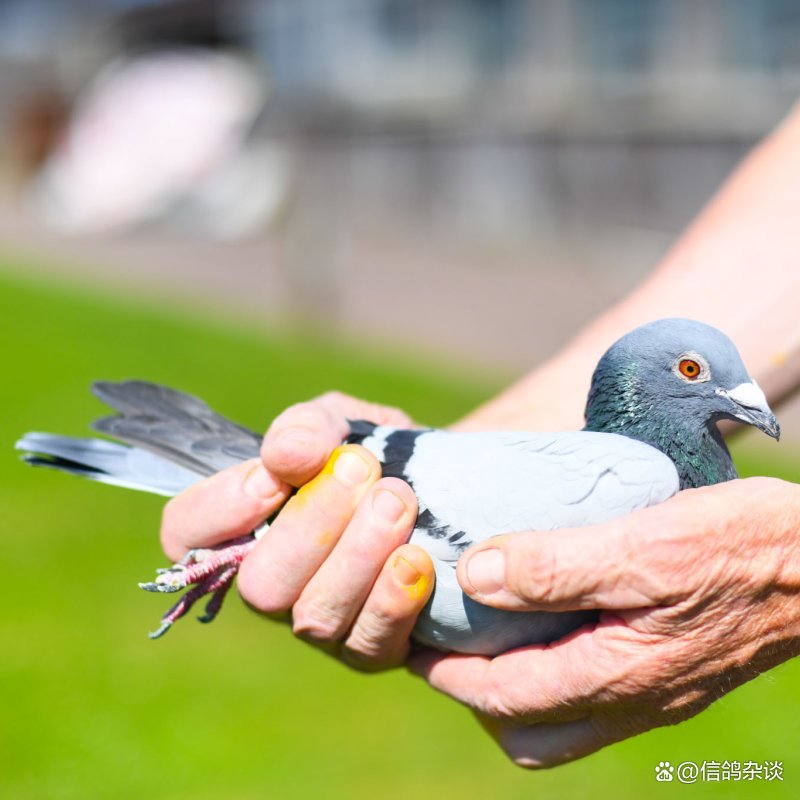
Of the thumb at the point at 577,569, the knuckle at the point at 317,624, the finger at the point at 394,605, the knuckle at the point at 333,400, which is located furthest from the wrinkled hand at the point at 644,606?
the knuckle at the point at 333,400

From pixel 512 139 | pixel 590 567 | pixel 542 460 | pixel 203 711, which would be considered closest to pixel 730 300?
pixel 542 460

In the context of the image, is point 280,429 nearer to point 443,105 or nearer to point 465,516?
point 465,516

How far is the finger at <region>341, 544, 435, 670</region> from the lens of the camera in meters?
1.99

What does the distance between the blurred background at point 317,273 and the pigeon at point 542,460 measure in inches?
23.2

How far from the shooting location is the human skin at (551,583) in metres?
1.87

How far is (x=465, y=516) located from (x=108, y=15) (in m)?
31.0

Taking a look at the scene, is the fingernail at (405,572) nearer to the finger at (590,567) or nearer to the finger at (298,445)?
the finger at (590,567)

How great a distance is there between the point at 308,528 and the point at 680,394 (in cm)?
66

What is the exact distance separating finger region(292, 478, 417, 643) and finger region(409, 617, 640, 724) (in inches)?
9.3

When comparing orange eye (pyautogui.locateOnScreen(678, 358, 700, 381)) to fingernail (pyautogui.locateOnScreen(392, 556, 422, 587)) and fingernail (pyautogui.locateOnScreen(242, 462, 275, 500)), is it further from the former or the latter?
fingernail (pyautogui.locateOnScreen(242, 462, 275, 500))

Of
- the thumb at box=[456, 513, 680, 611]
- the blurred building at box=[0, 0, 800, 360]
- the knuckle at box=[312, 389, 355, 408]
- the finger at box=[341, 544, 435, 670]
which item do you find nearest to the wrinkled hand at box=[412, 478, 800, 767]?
the thumb at box=[456, 513, 680, 611]

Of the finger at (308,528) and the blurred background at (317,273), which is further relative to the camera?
the blurred background at (317,273)

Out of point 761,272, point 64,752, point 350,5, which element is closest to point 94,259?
point 350,5

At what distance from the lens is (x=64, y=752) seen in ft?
12.5
